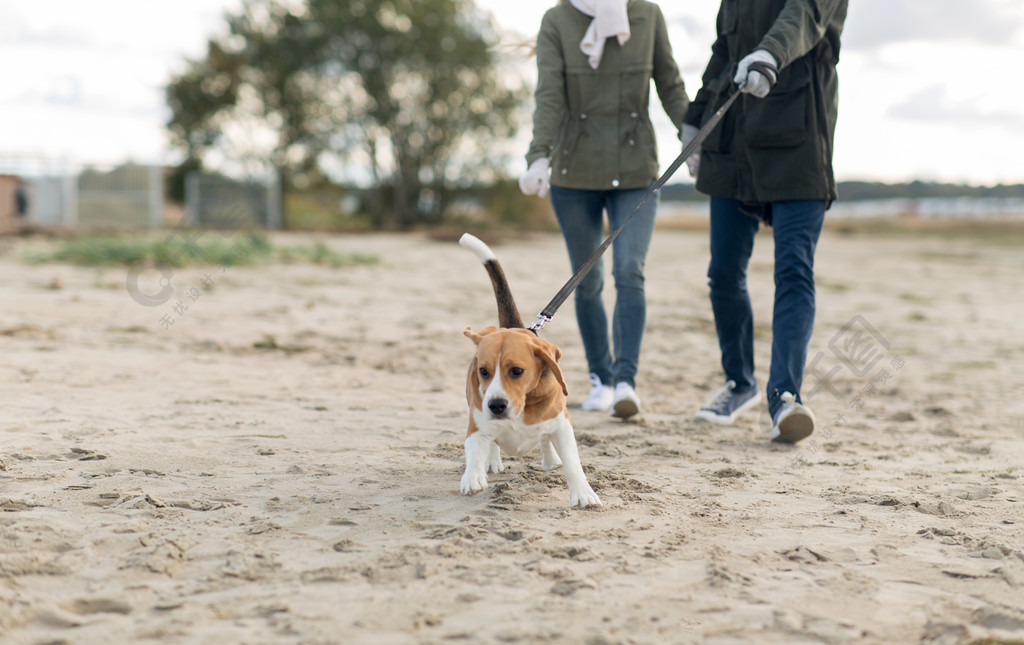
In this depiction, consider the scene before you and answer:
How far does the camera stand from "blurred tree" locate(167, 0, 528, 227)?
21.5 m

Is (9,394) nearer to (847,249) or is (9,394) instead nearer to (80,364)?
(80,364)

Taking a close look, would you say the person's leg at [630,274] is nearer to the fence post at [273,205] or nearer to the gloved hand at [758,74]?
the gloved hand at [758,74]

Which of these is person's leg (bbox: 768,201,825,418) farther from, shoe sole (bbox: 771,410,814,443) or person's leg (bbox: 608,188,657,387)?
person's leg (bbox: 608,188,657,387)

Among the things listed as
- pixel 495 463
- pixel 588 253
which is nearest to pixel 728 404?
pixel 588 253

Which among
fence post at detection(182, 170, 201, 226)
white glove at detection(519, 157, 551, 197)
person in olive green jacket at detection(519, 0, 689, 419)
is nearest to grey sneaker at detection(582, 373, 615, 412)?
person in olive green jacket at detection(519, 0, 689, 419)

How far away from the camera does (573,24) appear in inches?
163

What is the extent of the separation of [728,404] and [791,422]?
22.7 inches

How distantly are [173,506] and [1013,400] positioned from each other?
4.33 m

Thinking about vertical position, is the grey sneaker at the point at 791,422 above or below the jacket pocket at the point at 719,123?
below

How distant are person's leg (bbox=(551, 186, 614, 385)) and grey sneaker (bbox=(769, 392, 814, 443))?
3.16ft

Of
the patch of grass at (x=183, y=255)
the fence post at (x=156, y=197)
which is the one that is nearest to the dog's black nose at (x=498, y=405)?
the patch of grass at (x=183, y=255)

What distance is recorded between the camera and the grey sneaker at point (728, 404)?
13.3ft

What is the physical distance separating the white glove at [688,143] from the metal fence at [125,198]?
15.7 meters

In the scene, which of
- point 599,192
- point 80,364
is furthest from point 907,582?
point 80,364
